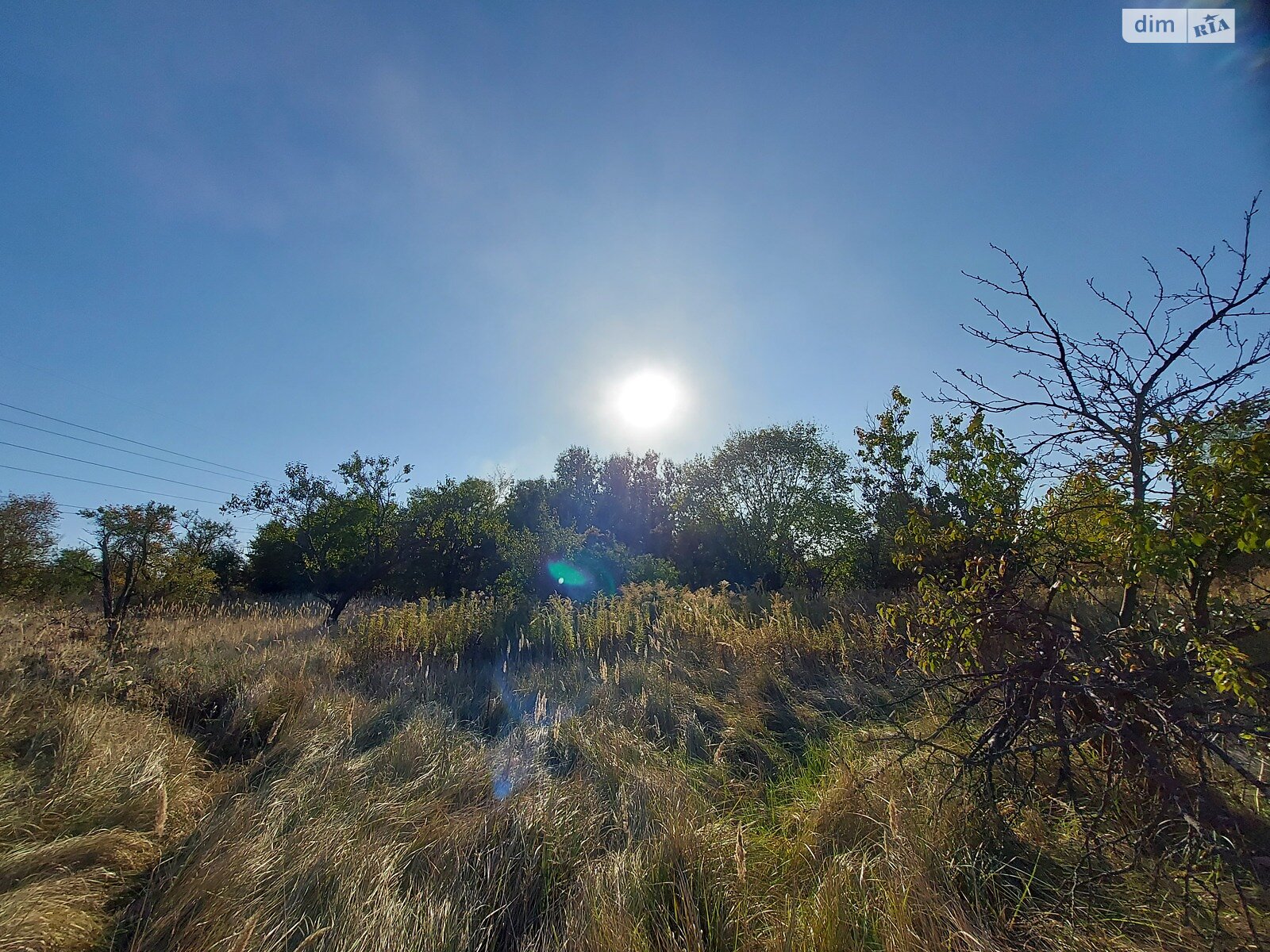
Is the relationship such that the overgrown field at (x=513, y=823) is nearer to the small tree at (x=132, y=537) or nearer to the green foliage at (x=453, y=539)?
the small tree at (x=132, y=537)

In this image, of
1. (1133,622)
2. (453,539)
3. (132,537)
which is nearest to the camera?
(1133,622)

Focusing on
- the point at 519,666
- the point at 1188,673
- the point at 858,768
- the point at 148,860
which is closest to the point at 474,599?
the point at 519,666

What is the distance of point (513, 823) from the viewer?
3.17 meters

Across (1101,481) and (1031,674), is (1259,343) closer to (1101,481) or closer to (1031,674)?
(1101,481)

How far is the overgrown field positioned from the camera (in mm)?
2207

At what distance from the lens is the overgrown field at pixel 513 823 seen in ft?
7.24

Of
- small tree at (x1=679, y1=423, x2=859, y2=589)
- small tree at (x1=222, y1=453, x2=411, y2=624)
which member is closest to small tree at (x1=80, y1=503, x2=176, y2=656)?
small tree at (x1=222, y1=453, x2=411, y2=624)

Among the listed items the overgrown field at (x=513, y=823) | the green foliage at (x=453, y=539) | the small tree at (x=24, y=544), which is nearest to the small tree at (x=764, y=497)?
the green foliage at (x=453, y=539)

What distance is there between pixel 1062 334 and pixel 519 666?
22.5ft

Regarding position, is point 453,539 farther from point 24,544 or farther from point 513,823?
point 513,823

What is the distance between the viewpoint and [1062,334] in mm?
2834

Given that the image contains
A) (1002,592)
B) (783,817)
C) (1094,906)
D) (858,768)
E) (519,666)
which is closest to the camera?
(1094,906)

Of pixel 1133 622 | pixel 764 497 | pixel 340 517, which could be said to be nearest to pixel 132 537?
pixel 340 517

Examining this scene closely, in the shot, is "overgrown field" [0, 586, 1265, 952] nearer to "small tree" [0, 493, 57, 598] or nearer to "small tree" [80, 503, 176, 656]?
"small tree" [80, 503, 176, 656]
